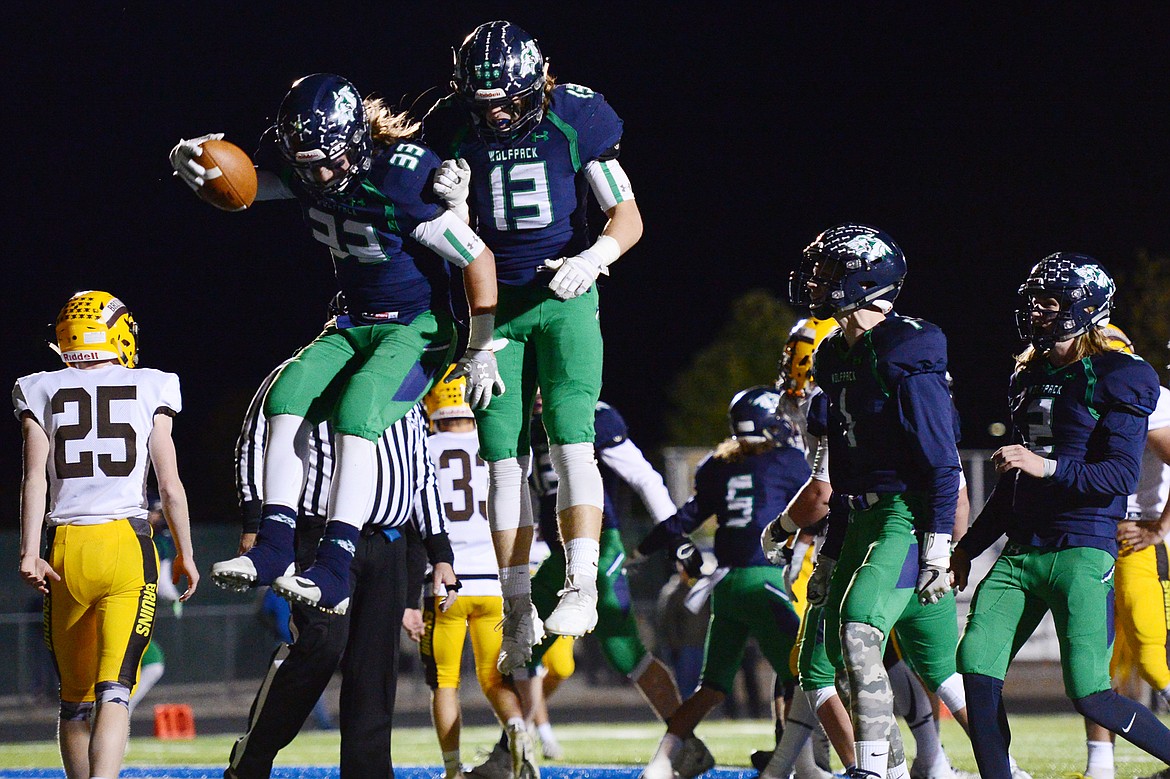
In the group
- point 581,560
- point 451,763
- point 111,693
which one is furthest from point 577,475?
point 451,763

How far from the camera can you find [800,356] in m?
8.23

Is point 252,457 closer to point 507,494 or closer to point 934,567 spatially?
point 507,494

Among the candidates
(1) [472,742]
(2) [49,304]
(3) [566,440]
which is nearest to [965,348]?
(2) [49,304]

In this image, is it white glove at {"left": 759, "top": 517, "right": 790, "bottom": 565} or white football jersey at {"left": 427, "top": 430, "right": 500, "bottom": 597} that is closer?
white glove at {"left": 759, "top": 517, "right": 790, "bottom": 565}

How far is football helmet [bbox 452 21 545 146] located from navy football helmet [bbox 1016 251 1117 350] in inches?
87.9

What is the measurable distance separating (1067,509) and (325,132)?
3248 mm

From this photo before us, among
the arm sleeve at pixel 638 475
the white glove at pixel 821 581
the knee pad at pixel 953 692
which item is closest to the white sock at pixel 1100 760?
the knee pad at pixel 953 692

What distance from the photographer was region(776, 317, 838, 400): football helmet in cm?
823

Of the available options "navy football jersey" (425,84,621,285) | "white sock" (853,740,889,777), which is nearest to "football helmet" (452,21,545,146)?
"navy football jersey" (425,84,621,285)

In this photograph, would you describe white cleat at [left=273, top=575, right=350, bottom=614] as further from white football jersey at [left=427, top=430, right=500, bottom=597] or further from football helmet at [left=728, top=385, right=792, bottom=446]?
football helmet at [left=728, top=385, right=792, bottom=446]

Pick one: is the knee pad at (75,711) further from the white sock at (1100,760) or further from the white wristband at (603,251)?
the white sock at (1100,760)

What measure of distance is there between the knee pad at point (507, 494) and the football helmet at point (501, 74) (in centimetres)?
131

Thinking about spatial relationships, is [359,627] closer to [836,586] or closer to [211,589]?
[836,586]

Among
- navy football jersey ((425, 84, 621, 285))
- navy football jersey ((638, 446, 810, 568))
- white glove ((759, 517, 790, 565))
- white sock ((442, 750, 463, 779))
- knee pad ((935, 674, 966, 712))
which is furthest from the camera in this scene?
navy football jersey ((638, 446, 810, 568))
